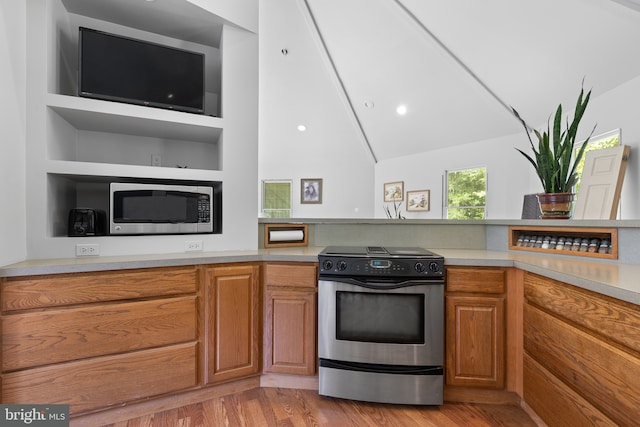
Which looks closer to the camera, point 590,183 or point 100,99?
point 100,99

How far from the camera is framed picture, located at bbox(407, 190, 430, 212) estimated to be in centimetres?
636

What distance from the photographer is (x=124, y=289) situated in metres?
1.69

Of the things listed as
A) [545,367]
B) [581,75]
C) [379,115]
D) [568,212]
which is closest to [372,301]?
[545,367]

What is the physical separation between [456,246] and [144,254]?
2175 millimetres

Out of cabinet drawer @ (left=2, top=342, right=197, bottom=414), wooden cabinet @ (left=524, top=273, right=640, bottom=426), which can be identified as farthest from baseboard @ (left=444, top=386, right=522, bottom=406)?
cabinet drawer @ (left=2, top=342, right=197, bottom=414)

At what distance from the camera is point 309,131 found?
718cm

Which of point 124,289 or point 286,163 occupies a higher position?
point 286,163

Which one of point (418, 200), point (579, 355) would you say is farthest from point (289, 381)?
point (418, 200)

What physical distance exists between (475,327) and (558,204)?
936 millimetres

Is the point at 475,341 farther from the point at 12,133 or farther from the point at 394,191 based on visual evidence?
the point at 394,191

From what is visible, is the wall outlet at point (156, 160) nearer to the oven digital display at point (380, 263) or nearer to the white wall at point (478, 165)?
the oven digital display at point (380, 263)

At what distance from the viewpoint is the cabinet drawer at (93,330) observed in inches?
58.2

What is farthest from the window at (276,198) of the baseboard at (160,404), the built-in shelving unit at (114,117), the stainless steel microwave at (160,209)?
the baseboard at (160,404)

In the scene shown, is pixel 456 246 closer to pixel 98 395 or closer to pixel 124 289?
pixel 124 289
